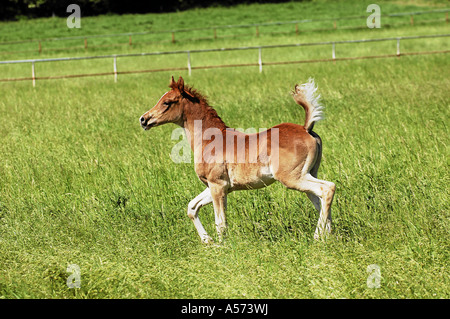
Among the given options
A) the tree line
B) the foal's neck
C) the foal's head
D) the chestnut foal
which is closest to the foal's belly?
the chestnut foal

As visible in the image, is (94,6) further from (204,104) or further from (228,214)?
(204,104)

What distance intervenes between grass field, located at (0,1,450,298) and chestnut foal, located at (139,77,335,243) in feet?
1.29

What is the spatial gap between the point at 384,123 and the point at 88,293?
7063 mm

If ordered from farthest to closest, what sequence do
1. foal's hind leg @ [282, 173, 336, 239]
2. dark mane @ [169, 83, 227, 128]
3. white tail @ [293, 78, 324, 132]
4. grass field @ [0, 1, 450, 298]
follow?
dark mane @ [169, 83, 227, 128], white tail @ [293, 78, 324, 132], foal's hind leg @ [282, 173, 336, 239], grass field @ [0, 1, 450, 298]

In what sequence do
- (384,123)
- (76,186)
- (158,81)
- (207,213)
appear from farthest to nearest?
(158,81) → (384,123) → (76,186) → (207,213)

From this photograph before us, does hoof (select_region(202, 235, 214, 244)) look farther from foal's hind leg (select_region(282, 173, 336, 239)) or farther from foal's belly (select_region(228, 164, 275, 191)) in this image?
foal's hind leg (select_region(282, 173, 336, 239))

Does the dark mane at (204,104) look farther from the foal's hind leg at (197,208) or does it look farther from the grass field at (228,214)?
the grass field at (228,214)

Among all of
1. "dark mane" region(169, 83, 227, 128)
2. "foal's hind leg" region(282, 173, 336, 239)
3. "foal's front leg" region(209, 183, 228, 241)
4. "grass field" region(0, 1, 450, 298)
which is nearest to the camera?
"grass field" region(0, 1, 450, 298)

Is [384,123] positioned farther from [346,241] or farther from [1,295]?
[1,295]

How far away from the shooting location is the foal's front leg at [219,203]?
16.8 ft

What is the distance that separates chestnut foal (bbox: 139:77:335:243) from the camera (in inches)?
194

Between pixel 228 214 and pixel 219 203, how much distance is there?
107cm

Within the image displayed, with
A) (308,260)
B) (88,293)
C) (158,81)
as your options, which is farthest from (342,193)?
(158,81)
